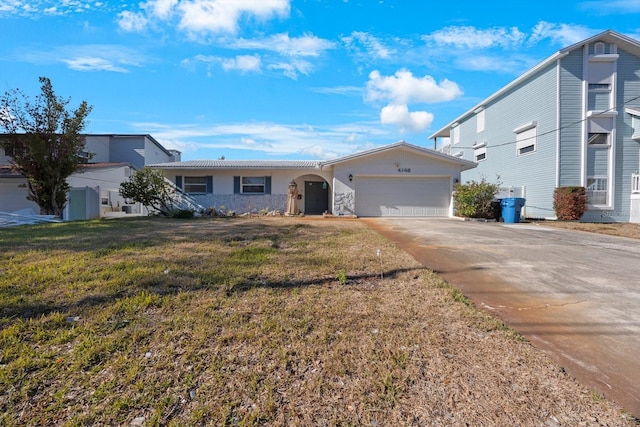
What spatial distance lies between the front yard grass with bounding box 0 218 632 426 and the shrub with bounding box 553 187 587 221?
43.7ft

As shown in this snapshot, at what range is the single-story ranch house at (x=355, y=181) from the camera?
52.1 ft

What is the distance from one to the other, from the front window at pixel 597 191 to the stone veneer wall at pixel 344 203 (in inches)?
415

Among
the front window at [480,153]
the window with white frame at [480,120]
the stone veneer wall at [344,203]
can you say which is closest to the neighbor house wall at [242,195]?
the stone veneer wall at [344,203]

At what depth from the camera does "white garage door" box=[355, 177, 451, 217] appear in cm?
1614

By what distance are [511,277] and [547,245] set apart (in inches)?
146

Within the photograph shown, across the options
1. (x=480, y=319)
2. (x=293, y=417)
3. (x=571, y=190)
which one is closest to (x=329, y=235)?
(x=480, y=319)

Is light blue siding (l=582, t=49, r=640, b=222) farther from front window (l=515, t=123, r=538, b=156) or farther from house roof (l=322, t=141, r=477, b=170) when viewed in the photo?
house roof (l=322, t=141, r=477, b=170)

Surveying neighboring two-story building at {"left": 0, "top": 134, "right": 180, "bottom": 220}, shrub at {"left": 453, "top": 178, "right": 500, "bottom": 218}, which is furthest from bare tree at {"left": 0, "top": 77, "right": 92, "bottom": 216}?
shrub at {"left": 453, "top": 178, "right": 500, "bottom": 218}

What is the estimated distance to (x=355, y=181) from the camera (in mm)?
16016

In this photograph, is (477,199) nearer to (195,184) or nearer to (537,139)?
(537,139)

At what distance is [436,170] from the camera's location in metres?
16.0

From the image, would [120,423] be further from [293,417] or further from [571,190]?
[571,190]

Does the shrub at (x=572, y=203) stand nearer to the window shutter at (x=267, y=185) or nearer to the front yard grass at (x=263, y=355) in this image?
the front yard grass at (x=263, y=355)

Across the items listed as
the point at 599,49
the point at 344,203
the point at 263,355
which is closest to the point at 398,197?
the point at 344,203
